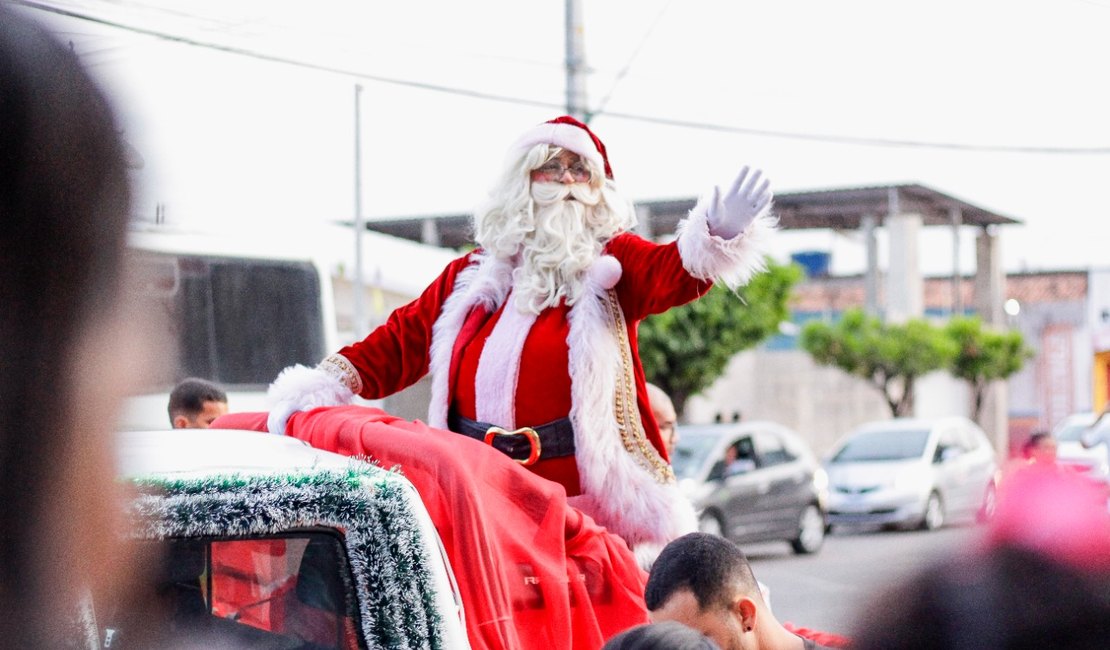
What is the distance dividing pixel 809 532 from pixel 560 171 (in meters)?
11.1

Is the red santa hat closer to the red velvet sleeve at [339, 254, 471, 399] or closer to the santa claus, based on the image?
the santa claus

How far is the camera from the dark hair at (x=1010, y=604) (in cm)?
87

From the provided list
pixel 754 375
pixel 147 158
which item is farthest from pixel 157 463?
pixel 754 375

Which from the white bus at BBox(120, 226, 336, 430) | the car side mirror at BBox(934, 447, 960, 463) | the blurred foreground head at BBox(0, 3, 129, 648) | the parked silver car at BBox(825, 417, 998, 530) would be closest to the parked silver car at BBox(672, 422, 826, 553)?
the parked silver car at BBox(825, 417, 998, 530)

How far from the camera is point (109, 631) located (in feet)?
4.57

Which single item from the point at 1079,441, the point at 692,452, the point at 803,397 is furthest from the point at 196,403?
the point at 803,397

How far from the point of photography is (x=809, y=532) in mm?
14047

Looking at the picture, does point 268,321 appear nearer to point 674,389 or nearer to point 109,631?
point 109,631

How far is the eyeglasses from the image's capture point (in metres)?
3.47

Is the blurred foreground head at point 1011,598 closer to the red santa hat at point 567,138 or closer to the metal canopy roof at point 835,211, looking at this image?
the red santa hat at point 567,138

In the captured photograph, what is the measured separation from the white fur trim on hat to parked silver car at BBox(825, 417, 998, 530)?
1341cm

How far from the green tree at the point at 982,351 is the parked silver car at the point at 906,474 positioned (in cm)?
1675

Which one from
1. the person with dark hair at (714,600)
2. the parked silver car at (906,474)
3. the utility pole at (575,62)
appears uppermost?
the utility pole at (575,62)

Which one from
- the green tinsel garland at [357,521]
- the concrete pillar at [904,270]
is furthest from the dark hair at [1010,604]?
the concrete pillar at [904,270]
